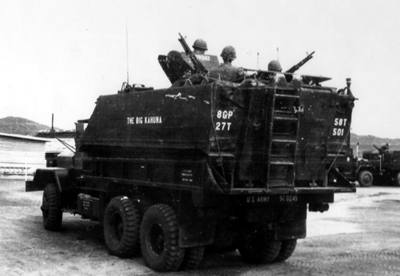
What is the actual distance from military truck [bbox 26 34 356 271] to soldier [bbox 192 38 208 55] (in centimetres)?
29

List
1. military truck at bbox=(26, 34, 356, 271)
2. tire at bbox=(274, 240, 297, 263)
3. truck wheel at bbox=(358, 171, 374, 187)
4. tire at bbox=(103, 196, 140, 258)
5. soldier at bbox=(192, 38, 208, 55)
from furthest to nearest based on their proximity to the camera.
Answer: truck wheel at bbox=(358, 171, 374, 187)
soldier at bbox=(192, 38, 208, 55)
tire at bbox=(274, 240, 297, 263)
tire at bbox=(103, 196, 140, 258)
military truck at bbox=(26, 34, 356, 271)

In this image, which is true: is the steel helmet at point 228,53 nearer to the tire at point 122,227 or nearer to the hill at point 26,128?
the tire at point 122,227

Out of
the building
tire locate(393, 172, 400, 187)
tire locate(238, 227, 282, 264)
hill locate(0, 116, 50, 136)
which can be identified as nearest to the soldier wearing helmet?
tire locate(238, 227, 282, 264)

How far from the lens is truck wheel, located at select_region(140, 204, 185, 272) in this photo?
7.83m

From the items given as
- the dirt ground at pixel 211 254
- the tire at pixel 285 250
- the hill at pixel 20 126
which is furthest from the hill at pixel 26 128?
the tire at pixel 285 250

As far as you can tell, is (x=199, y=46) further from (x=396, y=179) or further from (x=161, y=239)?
(x=396, y=179)

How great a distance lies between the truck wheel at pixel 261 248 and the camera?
8.94 m

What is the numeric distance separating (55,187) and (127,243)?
3591 mm

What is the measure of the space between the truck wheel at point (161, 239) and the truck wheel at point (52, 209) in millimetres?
3643

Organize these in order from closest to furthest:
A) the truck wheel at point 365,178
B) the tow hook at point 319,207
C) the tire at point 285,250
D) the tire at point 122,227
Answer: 1. the tow hook at point 319,207
2. the tire at point 122,227
3. the tire at point 285,250
4. the truck wheel at point 365,178

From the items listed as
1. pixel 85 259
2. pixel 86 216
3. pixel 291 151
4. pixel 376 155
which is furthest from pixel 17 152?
pixel 291 151

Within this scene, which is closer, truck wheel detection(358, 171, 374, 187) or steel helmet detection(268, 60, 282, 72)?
steel helmet detection(268, 60, 282, 72)

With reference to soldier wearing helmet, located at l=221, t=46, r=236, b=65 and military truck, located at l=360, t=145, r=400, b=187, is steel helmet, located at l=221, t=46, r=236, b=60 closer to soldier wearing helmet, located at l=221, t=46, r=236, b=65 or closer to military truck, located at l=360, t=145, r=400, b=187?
soldier wearing helmet, located at l=221, t=46, r=236, b=65

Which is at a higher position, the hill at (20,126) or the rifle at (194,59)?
the hill at (20,126)
